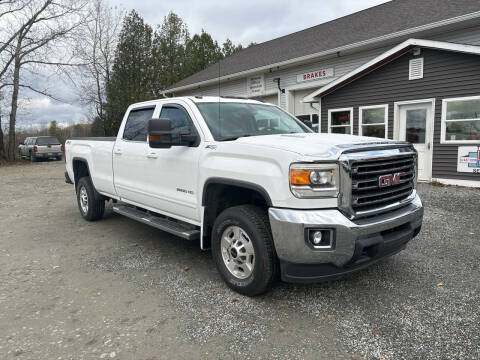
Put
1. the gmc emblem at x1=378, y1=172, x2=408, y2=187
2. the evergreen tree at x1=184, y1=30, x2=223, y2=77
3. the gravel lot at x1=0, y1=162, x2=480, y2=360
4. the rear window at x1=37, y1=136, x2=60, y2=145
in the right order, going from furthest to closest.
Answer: the evergreen tree at x1=184, y1=30, x2=223, y2=77 < the rear window at x1=37, y1=136, x2=60, y2=145 < the gmc emblem at x1=378, y1=172, x2=408, y2=187 < the gravel lot at x1=0, y1=162, x2=480, y2=360

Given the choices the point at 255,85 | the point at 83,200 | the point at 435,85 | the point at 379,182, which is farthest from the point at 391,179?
the point at 255,85

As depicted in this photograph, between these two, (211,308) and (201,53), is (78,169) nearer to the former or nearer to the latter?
(211,308)

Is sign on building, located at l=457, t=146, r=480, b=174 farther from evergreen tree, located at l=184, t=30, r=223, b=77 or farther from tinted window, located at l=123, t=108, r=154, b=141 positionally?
evergreen tree, located at l=184, t=30, r=223, b=77

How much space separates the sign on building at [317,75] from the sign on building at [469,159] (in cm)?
593

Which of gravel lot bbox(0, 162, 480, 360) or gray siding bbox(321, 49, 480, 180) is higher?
gray siding bbox(321, 49, 480, 180)

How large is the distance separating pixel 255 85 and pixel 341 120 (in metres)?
5.95

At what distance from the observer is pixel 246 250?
3.38 meters

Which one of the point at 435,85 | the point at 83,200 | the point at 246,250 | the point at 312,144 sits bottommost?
the point at 83,200

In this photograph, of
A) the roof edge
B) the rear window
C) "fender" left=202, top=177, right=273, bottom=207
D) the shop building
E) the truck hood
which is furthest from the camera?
the rear window

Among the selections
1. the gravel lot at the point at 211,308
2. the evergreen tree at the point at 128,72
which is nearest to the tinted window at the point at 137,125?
the gravel lot at the point at 211,308

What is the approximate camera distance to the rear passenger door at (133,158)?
4.83m

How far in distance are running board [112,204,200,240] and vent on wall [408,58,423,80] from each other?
349 inches

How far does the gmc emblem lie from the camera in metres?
3.19

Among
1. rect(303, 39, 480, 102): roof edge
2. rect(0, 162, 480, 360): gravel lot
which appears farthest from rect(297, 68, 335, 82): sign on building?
rect(0, 162, 480, 360): gravel lot
